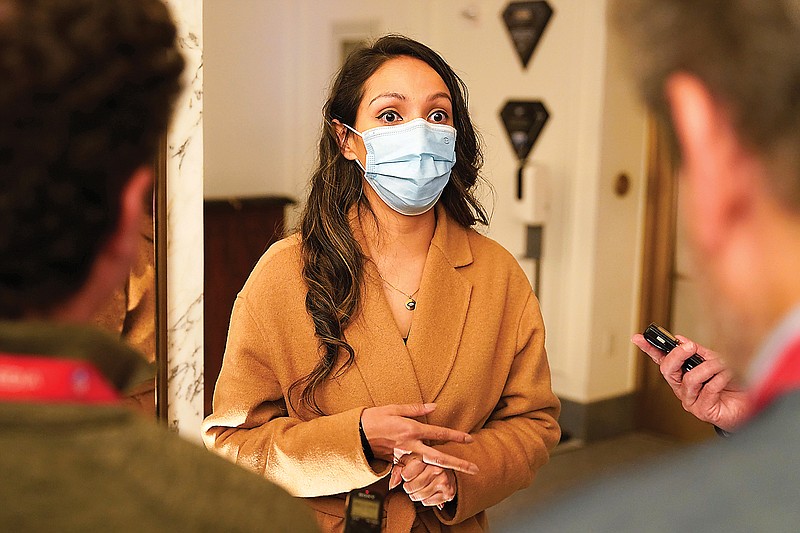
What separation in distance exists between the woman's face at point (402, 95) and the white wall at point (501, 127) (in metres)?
2.81

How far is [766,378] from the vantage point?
28.5 inches

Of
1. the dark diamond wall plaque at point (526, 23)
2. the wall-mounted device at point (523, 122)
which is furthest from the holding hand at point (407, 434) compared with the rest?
the dark diamond wall plaque at point (526, 23)

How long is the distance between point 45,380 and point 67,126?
23 centimetres

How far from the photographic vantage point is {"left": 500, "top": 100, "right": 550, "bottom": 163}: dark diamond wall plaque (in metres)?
5.04

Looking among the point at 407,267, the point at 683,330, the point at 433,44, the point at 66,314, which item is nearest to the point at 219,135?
the point at 433,44

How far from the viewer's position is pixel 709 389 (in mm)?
1825

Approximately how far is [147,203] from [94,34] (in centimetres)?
174

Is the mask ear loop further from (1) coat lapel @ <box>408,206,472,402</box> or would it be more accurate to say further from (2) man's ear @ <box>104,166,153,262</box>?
(2) man's ear @ <box>104,166,153,262</box>

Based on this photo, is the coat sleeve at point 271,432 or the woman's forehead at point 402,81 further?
the woman's forehead at point 402,81

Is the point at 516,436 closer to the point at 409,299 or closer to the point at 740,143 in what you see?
the point at 409,299

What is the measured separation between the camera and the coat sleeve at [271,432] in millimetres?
1818

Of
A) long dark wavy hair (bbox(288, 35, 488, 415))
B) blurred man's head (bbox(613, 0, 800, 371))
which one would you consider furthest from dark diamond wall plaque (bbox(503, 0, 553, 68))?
blurred man's head (bbox(613, 0, 800, 371))

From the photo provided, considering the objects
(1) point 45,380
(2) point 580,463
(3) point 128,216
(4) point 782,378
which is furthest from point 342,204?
(2) point 580,463

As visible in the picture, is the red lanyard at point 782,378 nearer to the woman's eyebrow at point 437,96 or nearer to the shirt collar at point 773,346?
the shirt collar at point 773,346
